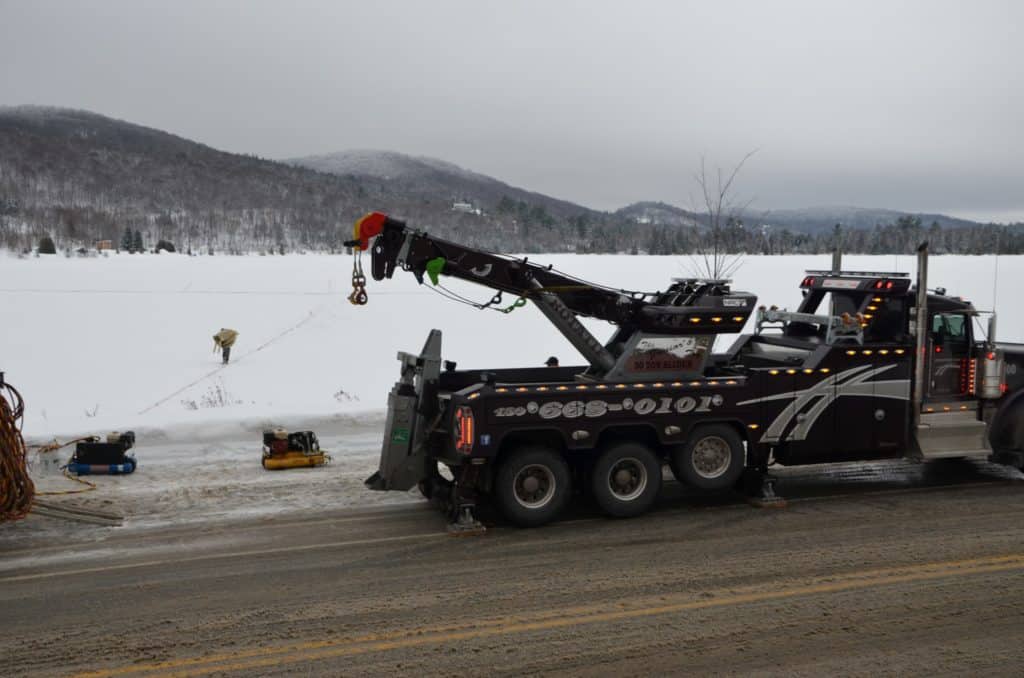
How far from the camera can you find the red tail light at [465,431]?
1010 cm

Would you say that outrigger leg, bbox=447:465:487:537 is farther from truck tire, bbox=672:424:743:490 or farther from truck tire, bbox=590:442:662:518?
truck tire, bbox=672:424:743:490

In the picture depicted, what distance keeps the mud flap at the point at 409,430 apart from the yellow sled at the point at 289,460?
10.5 ft

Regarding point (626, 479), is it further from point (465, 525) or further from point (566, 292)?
point (566, 292)

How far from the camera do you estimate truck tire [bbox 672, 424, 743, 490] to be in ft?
36.1

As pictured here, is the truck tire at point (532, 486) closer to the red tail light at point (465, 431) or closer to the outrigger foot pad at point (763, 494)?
the red tail light at point (465, 431)

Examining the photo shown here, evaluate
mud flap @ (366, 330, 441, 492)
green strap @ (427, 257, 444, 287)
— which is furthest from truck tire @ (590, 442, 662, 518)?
green strap @ (427, 257, 444, 287)

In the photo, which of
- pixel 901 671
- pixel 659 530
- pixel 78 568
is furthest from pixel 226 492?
pixel 901 671

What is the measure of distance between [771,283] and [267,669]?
154 ft

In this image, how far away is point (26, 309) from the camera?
37.4 meters

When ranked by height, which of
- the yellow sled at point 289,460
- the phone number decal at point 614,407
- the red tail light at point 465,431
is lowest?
the yellow sled at point 289,460

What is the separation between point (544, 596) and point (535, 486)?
7.87 ft

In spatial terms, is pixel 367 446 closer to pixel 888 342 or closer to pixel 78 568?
pixel 78 568

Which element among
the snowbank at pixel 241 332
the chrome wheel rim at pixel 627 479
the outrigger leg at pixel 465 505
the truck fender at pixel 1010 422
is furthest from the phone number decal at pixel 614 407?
the snowbank at pixel 241 332

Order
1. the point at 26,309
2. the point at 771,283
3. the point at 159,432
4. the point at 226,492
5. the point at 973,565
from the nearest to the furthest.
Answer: the point at 973,565
the point at 226,492
the point at 159,432
the point at 26,309
the point at 771,283
